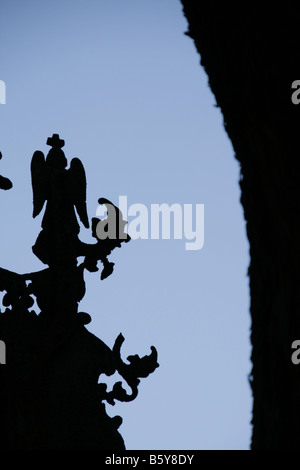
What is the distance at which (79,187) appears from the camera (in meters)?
11.5

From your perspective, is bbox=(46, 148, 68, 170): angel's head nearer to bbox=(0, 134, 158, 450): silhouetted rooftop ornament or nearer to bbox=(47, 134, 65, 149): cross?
bbox=(47, 134, 65, 149): cross

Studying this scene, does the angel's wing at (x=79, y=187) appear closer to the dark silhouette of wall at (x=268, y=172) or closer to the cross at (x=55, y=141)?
the cross at (x=55, y=141)

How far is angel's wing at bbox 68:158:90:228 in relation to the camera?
37.2ft

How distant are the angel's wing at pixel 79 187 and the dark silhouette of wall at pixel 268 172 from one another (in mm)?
5731

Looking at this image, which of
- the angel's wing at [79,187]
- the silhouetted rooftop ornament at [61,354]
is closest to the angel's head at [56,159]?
the angel's wing at [79,187]

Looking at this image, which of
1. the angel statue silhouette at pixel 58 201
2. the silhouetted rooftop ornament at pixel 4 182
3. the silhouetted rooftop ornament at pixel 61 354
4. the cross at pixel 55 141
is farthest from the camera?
the cross at pixel 55 141

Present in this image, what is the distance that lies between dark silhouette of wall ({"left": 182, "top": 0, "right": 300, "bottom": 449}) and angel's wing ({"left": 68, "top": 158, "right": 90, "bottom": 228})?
573 centimetres

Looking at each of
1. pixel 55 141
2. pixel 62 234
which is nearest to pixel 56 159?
pixel 55 141

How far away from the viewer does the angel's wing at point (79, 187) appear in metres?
11.3

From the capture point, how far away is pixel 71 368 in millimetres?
10625

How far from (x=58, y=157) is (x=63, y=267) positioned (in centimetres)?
127

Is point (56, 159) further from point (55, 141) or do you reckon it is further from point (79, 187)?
point (79, 187)

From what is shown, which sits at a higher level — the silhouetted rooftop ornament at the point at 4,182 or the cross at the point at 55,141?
the cross at the point at 55,141
